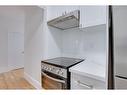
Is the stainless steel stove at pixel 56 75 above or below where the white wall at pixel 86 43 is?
below

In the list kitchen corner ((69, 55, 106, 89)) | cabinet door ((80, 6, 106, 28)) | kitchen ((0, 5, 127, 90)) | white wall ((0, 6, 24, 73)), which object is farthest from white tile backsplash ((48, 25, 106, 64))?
white wall ((0, 6, 24, 73))

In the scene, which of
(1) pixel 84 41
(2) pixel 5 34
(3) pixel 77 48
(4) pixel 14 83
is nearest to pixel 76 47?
(3) pixel 77 48

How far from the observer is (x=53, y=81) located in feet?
6.80

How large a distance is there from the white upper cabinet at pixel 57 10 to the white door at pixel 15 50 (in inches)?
128

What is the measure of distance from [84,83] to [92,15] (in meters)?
0.87

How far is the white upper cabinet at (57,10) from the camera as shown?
2.29m

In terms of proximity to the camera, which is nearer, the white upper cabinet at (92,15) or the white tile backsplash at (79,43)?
the white upper cabinet at (92,15)

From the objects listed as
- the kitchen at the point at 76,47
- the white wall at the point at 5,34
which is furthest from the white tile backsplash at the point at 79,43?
the white wall at the point at 5,34

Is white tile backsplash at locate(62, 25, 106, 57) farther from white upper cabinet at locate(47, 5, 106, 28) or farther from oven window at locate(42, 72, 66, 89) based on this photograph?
oven window at locate(42, 72, 66, 89)

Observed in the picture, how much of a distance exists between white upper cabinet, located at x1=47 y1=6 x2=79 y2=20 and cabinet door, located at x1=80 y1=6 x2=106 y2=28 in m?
0.25

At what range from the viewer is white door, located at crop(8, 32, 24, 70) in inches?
221

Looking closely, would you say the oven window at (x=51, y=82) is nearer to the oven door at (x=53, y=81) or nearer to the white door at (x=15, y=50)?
the oven door at (x=53, y=81)
